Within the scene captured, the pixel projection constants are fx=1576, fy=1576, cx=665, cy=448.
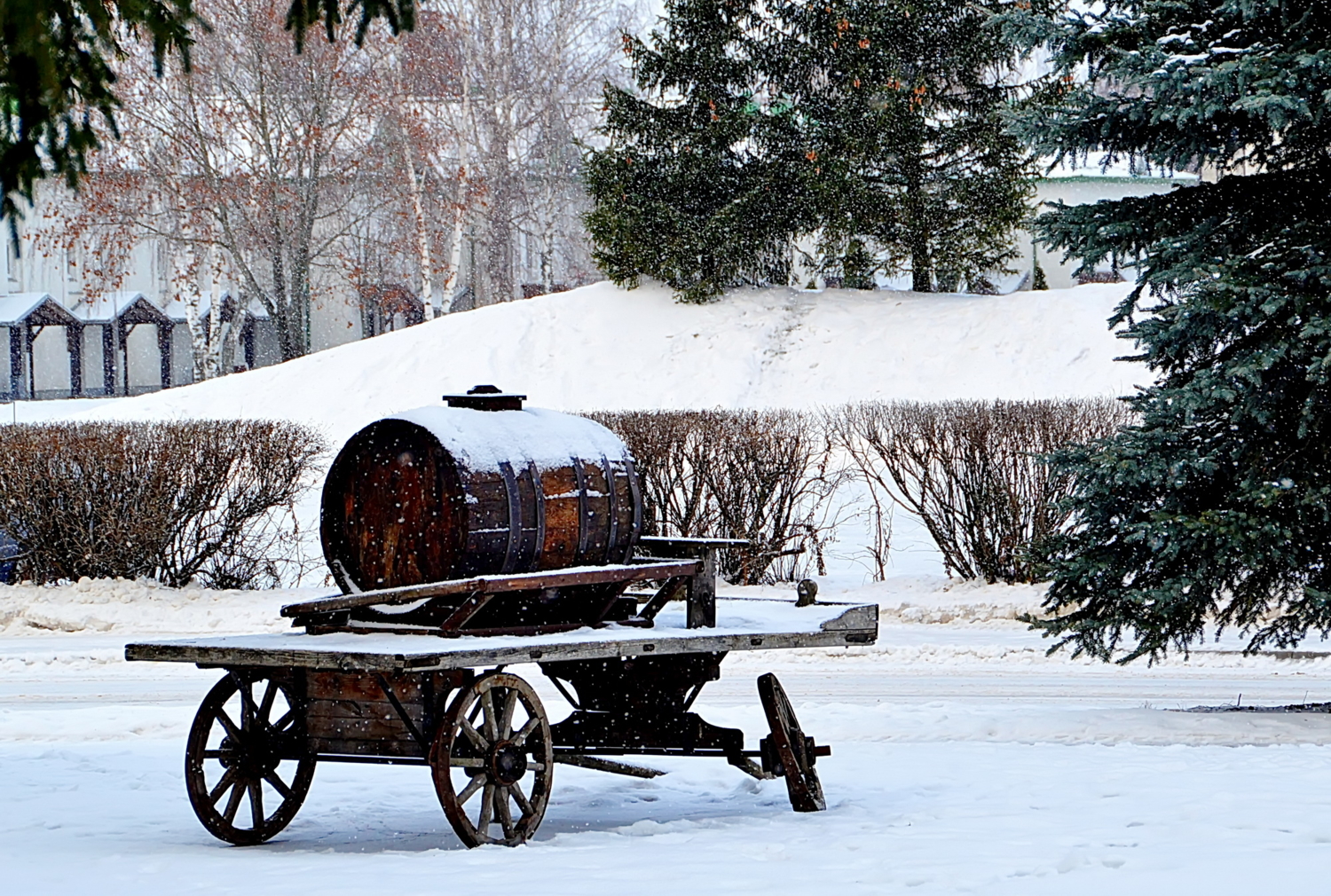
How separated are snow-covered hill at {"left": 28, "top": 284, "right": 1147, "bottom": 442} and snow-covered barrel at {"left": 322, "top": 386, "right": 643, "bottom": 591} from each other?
62.0ft

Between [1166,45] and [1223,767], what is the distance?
460 centimetres

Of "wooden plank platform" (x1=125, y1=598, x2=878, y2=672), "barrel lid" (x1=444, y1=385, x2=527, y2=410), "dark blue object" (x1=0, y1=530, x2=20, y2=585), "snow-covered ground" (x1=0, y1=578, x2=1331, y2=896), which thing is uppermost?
"barrel lid" (x1=444, y1=385, x2=527, y2=410)

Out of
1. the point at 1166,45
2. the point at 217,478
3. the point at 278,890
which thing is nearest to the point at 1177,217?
the point at 1166,45

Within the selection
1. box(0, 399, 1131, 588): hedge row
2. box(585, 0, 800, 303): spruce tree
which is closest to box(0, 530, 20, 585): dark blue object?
box(0, 399, 1131, 588): hedge row

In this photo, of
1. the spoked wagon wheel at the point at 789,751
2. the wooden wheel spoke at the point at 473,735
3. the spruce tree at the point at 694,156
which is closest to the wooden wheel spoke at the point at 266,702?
the wooden wheel spoke at the point at 473,735

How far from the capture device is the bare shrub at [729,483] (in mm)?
16609

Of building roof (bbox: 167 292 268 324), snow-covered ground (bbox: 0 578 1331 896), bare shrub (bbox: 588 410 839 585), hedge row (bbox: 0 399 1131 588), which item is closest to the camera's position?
snow-covered ground (bbox: 0 578 1331 896)

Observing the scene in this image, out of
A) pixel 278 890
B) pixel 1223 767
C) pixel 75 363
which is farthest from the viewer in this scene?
pixel 75 363

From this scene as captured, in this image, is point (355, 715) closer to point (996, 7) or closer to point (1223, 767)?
point (1223, 767)

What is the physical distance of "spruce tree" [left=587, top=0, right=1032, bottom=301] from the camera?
26.7 m

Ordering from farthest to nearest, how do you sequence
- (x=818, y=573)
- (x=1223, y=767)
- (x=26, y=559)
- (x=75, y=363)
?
(x=75, y=363), (x=818, y=573), (x=26, y=559), (x=1223, y=767)

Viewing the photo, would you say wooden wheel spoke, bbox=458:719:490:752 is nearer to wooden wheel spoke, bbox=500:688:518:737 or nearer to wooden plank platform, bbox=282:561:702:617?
wooden wheel spoke, bbox=500:688:518:737

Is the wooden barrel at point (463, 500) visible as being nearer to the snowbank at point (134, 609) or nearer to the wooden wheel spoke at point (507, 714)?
the wooden wheel spoke at point (507, 714)

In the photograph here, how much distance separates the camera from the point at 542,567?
22.0 ft
